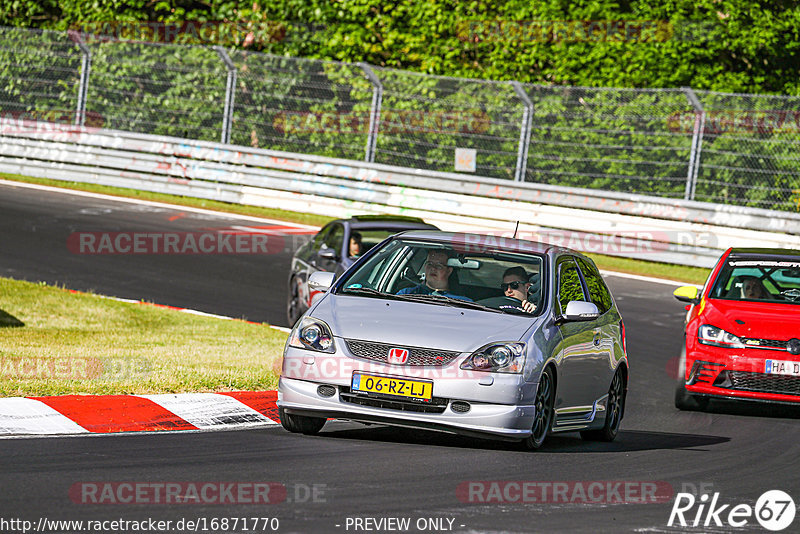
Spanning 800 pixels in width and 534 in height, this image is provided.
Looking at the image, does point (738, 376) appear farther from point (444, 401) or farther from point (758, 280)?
point (444, 401)

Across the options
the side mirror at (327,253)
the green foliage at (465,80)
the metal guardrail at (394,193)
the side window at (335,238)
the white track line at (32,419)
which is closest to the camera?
the white track line at (32,419)

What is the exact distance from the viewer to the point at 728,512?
24.5 feet

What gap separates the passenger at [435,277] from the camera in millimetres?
9812

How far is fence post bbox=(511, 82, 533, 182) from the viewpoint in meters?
24.3

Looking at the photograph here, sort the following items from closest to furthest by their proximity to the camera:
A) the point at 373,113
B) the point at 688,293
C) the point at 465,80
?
the point at 688,293 < the point at 465,80 < the point at 373,113

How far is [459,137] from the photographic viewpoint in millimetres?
25188

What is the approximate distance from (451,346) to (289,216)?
57.1 ft

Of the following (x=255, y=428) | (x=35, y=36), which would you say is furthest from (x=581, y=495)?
(x=35, y=36)

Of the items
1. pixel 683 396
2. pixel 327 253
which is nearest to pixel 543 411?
pixel 683 396

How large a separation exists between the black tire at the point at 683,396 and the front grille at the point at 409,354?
4851 millimetres

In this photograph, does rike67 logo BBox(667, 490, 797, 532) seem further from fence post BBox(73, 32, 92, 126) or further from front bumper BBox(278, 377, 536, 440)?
fence post BBox(73, 32, 92, 126)

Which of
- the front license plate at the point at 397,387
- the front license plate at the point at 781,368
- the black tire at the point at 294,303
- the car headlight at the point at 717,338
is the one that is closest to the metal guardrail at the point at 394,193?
the black tire at the point at 294,303

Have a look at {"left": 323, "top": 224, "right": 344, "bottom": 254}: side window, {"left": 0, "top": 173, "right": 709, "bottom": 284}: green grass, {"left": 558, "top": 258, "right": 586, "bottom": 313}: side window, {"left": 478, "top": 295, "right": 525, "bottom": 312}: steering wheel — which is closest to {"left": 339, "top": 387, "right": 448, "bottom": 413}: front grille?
{"left": 478, "top": 295, "right": 525, "bottom": 312}: steering wheel

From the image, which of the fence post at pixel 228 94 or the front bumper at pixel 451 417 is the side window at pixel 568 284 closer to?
A: the front bumper at pixel 451 417
